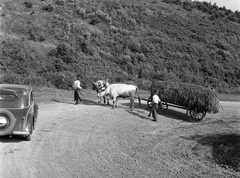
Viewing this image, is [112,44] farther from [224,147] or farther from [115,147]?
[115,147]

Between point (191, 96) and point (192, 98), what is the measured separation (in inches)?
5.2

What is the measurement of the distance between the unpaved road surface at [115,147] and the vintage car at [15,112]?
1.87 feet

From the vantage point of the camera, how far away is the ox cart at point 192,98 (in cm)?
1677

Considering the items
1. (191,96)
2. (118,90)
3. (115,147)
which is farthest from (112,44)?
(115,147)

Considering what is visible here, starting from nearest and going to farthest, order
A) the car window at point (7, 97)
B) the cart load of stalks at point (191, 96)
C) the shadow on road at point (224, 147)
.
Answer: the car window at point (7, 97), the shadow on road at point (224, 147), the cart load of stalks at point (191, 96)

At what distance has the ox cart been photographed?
55.0 feet

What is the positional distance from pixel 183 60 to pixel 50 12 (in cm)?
2017

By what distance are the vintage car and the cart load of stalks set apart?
9.57m

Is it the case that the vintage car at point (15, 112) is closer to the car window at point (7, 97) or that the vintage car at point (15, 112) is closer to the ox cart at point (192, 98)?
the car window at point (7, 97)

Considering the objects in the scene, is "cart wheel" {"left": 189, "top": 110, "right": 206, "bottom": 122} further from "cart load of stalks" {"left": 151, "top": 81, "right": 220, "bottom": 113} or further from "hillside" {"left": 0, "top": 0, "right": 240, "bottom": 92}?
"hillside" {"left": 0, "top": 0, "right": 240, "bottom": 92}

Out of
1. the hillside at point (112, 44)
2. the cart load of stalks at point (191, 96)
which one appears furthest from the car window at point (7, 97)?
the hillside at point (112, 44)

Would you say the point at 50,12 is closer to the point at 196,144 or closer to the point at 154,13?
the point at 154,13

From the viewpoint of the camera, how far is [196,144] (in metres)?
12.2

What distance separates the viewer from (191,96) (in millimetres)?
17312
